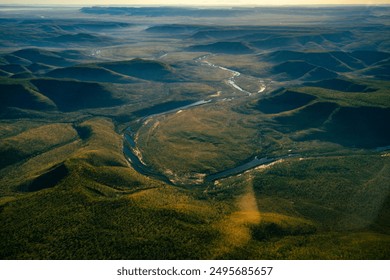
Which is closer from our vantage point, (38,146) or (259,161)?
(259,161)

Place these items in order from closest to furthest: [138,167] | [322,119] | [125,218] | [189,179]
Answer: [125,218] < [189,179] < [138,167] < [322,119]

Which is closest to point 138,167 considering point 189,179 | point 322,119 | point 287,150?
point 189,179

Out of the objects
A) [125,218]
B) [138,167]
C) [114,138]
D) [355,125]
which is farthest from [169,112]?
[125,218]

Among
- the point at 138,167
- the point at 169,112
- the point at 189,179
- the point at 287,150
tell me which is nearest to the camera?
the point at 189,179

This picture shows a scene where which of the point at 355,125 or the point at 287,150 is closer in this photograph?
the point at 287,150

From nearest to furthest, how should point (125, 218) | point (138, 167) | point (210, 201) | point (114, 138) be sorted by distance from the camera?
point (125, 218) < point (210, 201) < point (138, 167) < point (114, 138)

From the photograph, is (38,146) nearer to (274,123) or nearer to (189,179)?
(189,179)

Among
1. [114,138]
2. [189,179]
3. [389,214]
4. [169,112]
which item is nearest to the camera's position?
[389,214]

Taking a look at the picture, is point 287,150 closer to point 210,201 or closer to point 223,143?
point 223,143
